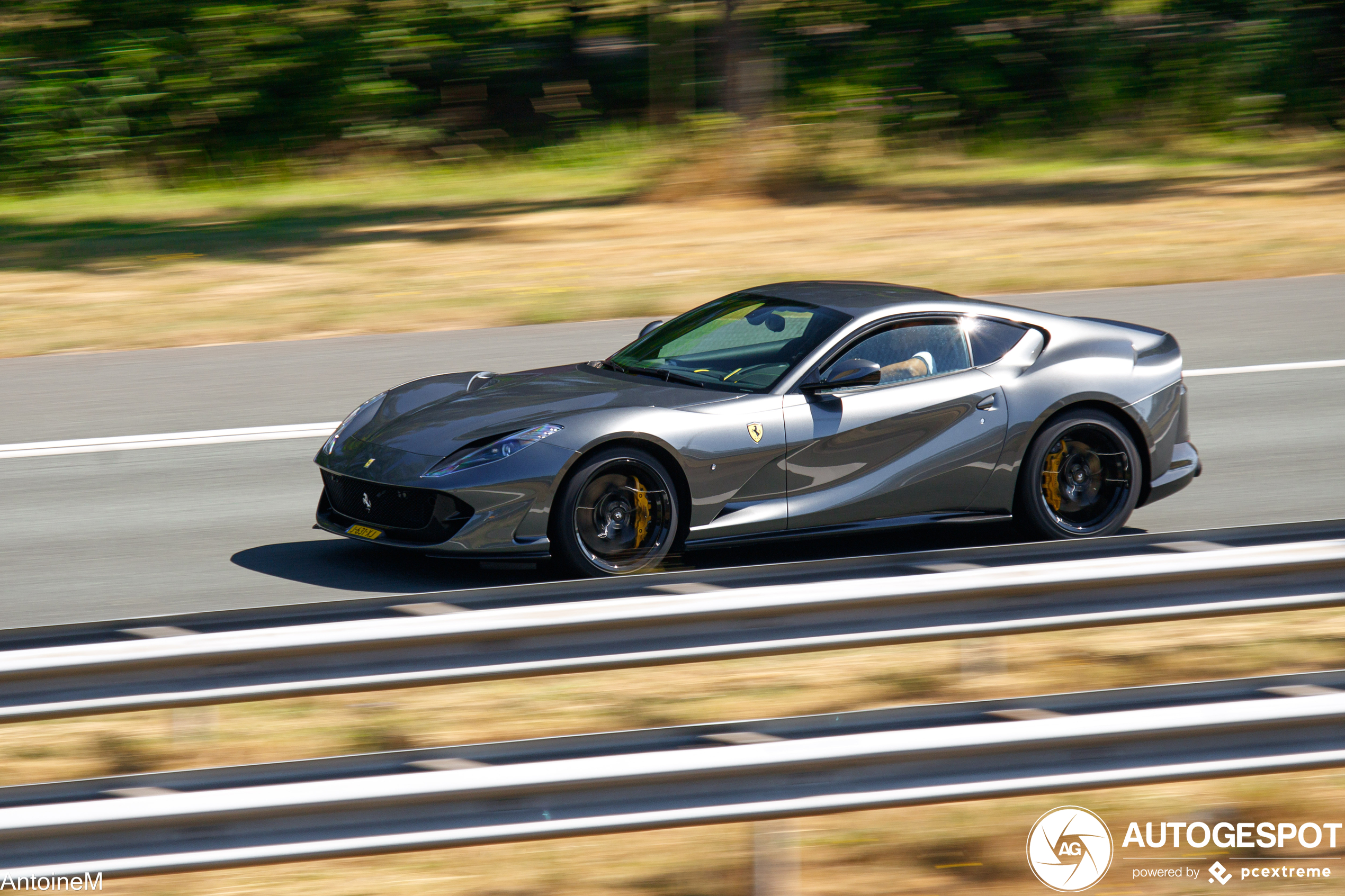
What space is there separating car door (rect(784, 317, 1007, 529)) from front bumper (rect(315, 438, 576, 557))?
3.80ft

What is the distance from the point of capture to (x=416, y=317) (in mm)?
14328

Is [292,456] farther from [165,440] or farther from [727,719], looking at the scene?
[727,719]

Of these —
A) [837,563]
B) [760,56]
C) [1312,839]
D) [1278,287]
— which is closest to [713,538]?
[837,563]

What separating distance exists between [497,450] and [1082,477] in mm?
3011

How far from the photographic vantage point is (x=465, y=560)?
6988 millimetres

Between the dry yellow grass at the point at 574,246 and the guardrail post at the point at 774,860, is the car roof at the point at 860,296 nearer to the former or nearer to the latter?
the guardrail post at the point at 774,860

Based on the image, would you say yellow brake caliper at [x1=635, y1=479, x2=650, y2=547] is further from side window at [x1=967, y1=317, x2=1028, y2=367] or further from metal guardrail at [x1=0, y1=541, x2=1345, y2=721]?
metal guardrail at [x1=0, y1=541, x2=1345, y2=721]

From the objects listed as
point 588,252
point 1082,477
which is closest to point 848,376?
point 1082,477

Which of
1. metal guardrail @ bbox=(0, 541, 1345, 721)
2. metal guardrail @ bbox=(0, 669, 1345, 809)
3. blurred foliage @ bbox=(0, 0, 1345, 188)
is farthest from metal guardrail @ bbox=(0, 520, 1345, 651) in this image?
blurred foliage @ bbox=(0, 0, 1345, 188)

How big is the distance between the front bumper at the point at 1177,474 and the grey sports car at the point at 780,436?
11mm

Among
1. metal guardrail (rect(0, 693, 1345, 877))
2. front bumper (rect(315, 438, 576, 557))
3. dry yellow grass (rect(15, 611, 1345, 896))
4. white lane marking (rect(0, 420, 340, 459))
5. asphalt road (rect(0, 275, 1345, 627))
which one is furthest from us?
white lane marking (rect(0, 420, 340, 459))

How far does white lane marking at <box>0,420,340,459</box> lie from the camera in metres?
9.90

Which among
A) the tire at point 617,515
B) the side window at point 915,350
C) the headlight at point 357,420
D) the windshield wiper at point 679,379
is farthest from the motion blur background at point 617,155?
the tire at point 617,515

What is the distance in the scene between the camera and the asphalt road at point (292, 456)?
291 inches
